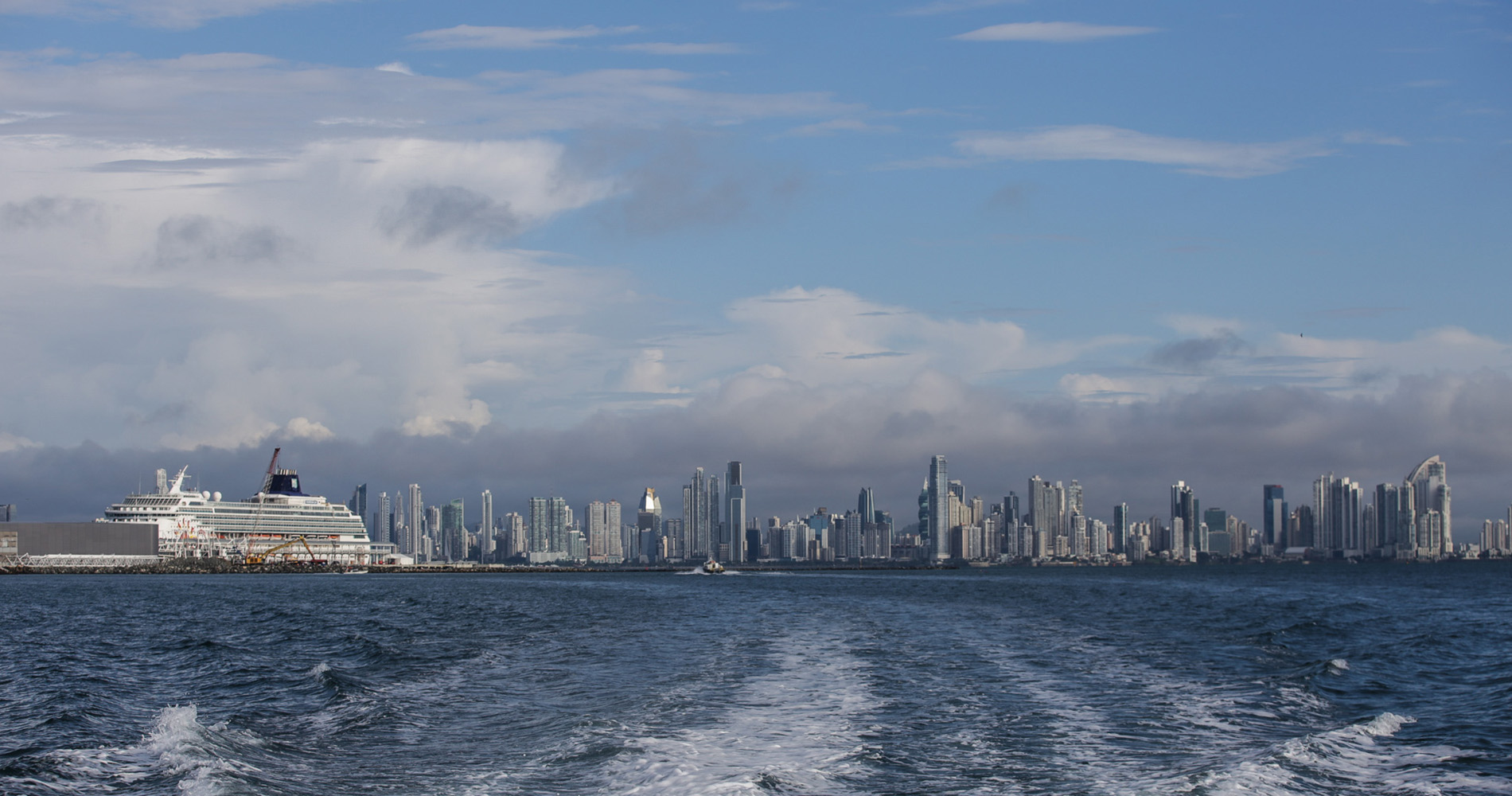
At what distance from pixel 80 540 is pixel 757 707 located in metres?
196

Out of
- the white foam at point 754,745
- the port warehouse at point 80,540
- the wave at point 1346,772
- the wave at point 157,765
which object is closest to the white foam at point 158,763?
the wave at point 157,765

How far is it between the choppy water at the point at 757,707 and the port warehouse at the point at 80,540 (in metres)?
146

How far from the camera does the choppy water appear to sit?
69.3ft

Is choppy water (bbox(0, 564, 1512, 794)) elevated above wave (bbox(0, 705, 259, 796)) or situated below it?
below

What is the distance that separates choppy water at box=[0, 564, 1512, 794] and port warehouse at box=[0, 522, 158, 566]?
479 ft

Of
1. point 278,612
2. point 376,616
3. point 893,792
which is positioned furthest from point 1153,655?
point 278,612

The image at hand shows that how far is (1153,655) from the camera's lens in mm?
41312

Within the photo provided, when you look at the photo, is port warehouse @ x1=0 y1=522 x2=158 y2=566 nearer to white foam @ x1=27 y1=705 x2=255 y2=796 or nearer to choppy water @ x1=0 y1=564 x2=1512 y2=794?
choppy water @ x1=0 y1=564 x2=1512 y2=794

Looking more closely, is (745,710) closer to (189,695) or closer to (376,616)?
(189,695)

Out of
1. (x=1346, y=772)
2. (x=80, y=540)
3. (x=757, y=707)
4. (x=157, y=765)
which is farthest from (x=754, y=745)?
(x=80, y=540)

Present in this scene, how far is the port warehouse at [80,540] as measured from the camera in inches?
7362

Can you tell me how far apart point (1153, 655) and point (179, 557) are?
622 ft

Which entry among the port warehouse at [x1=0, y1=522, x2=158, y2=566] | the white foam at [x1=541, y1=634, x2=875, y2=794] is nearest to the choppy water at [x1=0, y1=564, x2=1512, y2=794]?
the white foam at [x1=541, y1=634, x2=875, y2=794]

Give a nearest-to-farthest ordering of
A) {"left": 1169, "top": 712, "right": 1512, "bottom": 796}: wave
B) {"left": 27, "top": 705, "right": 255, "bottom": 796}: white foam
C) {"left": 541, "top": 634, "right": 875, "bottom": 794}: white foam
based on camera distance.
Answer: {"left": 1169, "top": 712, "right": 1512, "bottom": 796}: wave
{"left": 541, "top": 634, "right": 875, "bottom": 794}: white foam
{"left": 27, "top": 705, "right": 255, "bottom": 796}: white foam
